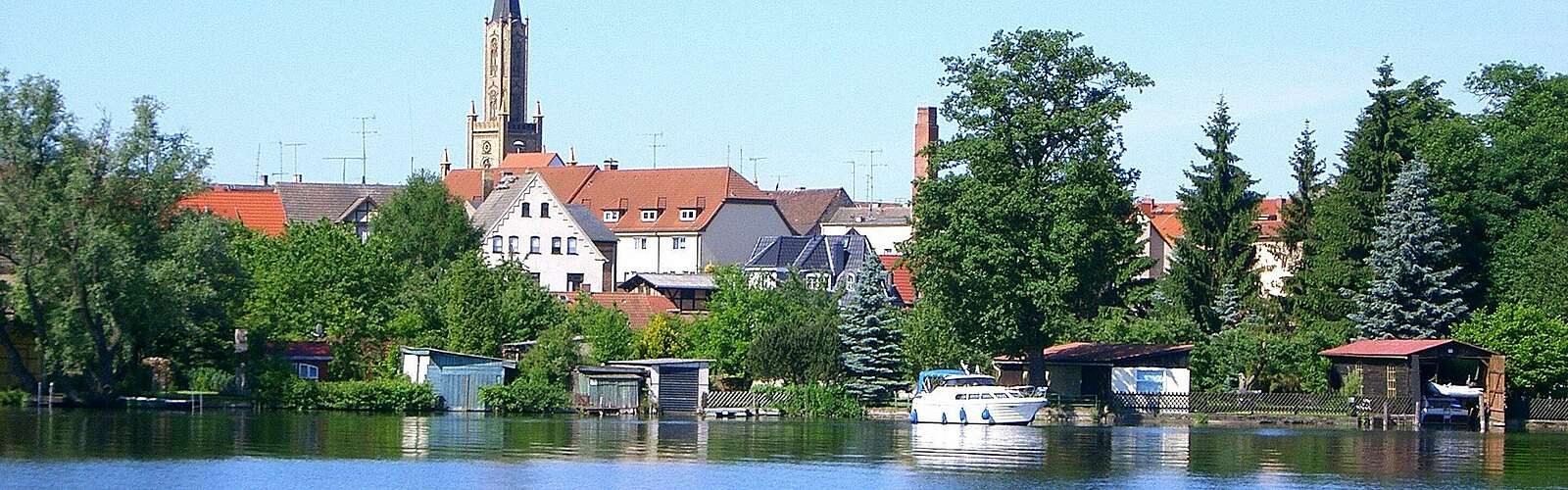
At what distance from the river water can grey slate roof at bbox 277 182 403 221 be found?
235ft

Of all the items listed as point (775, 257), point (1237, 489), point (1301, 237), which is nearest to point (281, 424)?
point (1237, 489)

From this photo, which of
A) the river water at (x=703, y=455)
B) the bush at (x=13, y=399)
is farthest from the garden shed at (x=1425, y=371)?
the bush at (x=13, y=399)

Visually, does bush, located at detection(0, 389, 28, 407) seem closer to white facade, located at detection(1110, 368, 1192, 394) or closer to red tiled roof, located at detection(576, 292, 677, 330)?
red tiled roof, located at detection(576, 292, 677, 330)

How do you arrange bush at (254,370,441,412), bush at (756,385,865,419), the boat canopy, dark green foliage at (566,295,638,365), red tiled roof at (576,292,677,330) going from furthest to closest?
red tiled roof at (576,292,677,330)
dark green foliage at (566,295,638,365)
bush at (756,385,865,419)
bush at (254,370,441,412)
the boat canopy

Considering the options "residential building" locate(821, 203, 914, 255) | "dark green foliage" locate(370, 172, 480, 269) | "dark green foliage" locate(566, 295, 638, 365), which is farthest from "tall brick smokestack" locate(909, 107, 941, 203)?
"dark green foliage" locate(566, 295, 638, 365)

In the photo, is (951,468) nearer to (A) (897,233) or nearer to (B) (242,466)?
(B) (242,466)

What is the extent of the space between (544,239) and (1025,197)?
174 feet

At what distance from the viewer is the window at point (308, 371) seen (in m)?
76.4

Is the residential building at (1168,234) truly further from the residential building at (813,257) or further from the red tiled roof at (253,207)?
the red tiled roof at (253,207)

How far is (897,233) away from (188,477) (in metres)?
117

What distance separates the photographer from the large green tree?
236 feet

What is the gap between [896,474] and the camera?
46.4 metres

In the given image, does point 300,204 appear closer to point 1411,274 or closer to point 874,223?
point 874,223

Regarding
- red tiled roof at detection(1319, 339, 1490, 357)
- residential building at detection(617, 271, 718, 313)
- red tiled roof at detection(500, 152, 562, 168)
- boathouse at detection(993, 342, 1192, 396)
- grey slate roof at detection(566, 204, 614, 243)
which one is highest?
red tiled roof at detection(500, 152, 562, 168)
